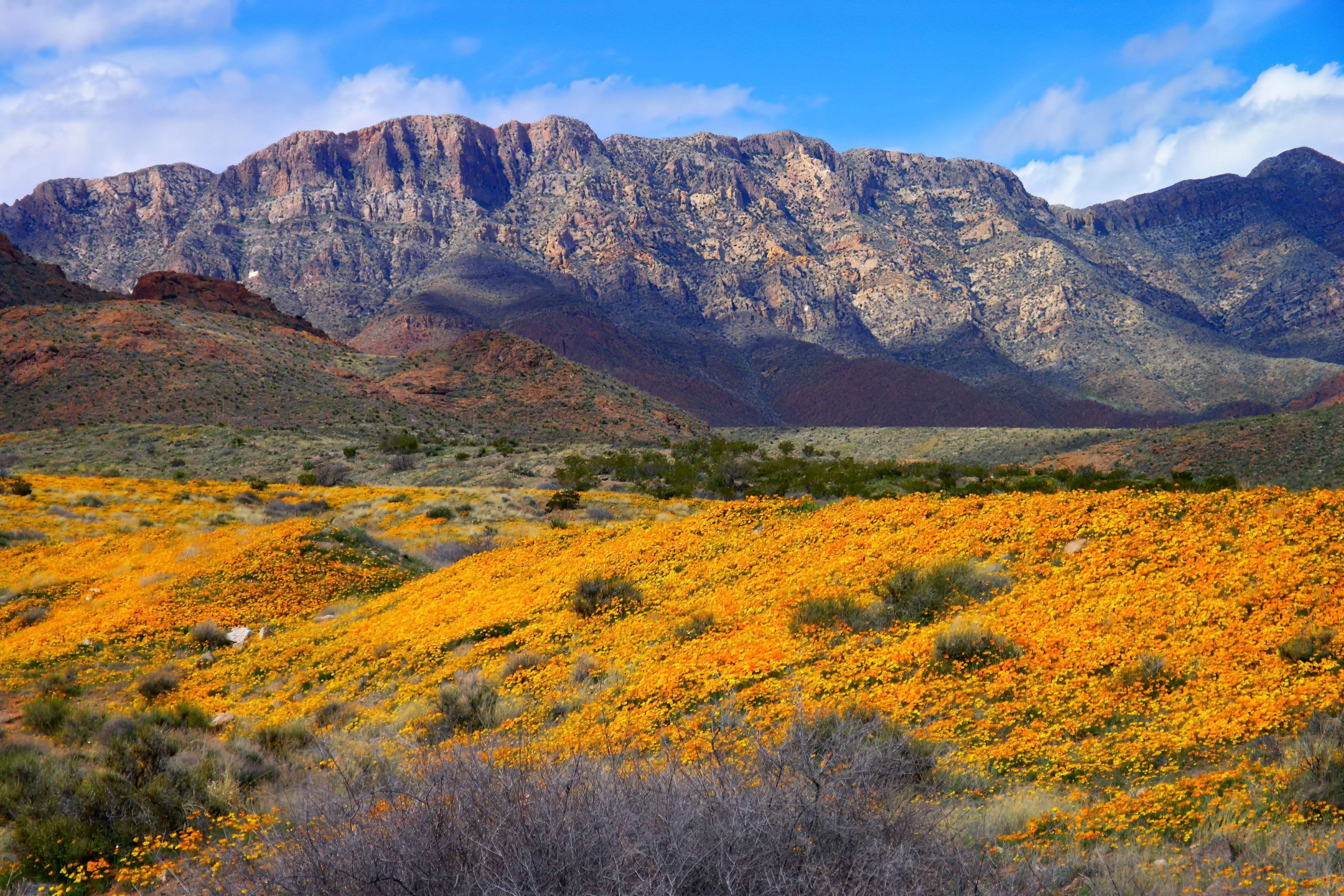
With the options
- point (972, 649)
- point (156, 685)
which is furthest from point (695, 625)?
point (156, 685)

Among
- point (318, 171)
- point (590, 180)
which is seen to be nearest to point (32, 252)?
point (318, 171)

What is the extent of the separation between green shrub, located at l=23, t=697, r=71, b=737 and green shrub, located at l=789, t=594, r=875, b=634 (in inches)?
414

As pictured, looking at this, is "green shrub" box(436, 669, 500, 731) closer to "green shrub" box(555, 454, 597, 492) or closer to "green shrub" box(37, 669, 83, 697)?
"green shrub" box(37, 669, 83, 697)

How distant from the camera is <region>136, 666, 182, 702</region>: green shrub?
42.2 feet

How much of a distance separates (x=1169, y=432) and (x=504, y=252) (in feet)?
467

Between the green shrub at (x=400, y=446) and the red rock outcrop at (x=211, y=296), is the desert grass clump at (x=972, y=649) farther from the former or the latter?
the red rock outcrop at (x=211, y=296)

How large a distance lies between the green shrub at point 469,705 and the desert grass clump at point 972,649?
5758mm

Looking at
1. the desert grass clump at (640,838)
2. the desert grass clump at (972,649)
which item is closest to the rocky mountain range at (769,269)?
the desert grass clump at (972,649)

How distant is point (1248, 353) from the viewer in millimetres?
127688

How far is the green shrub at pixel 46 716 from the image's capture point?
34.2 ft

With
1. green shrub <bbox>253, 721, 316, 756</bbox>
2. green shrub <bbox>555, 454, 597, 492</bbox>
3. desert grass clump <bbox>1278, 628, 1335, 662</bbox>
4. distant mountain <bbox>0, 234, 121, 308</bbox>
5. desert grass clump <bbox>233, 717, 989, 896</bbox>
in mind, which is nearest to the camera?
desert grass clump <bbox>233, 717, 989, 896</bbox>

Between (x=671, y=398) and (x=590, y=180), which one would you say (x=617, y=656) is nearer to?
(x=671, y=398)

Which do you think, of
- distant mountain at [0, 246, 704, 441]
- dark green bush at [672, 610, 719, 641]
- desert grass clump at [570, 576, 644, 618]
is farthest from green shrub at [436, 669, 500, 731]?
distant mountain at [0, 246, 704, 441]

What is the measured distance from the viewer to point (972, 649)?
8891mm
